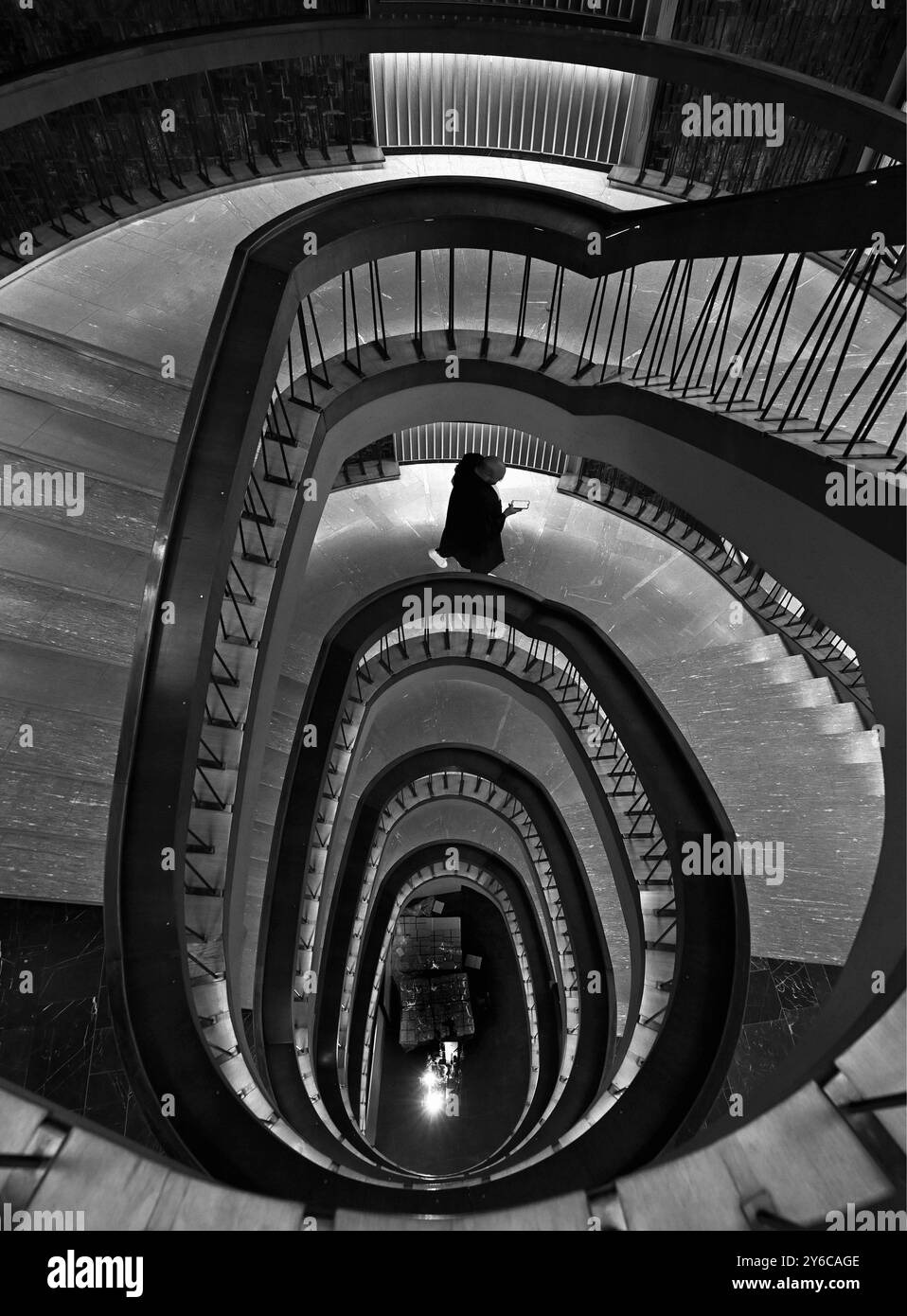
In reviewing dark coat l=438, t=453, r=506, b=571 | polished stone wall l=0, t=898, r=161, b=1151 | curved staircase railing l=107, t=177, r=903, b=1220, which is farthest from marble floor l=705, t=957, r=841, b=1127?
dark coat l=438, t=453, r=506, b=571

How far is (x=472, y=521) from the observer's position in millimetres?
7488

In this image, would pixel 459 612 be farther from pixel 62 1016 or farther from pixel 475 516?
pixel 62 1016

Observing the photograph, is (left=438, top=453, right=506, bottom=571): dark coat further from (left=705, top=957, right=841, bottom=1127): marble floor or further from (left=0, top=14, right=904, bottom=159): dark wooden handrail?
(left=705, top=957, right=841, bottom=1127): marble floor

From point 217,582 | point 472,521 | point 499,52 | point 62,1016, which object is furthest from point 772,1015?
point 499,52

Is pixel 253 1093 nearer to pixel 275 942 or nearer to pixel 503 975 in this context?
pixel 275 942

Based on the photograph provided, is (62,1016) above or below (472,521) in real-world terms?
below

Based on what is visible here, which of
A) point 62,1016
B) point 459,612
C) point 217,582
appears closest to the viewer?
point 62,1016

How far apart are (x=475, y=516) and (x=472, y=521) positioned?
5cm

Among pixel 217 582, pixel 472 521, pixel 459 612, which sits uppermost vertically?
pixel 472 521

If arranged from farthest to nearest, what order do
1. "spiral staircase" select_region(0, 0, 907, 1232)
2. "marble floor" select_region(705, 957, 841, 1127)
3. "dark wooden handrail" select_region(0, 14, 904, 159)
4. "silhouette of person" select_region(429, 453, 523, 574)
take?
"silhouette of person" select_region(429, 453, 523, 574) → "dark wooden handrail" select_region(0, 14, 904, 159) → "marble floor" select_region(705, 957, 841, 1127) → "spiral staircase" select_region(0, 0, 907, 1232)

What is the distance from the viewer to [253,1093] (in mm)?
4223

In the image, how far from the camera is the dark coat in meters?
7.23

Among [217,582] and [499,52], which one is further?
[499,52]

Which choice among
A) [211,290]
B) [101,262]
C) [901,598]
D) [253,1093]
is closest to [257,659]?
[253,1093]
